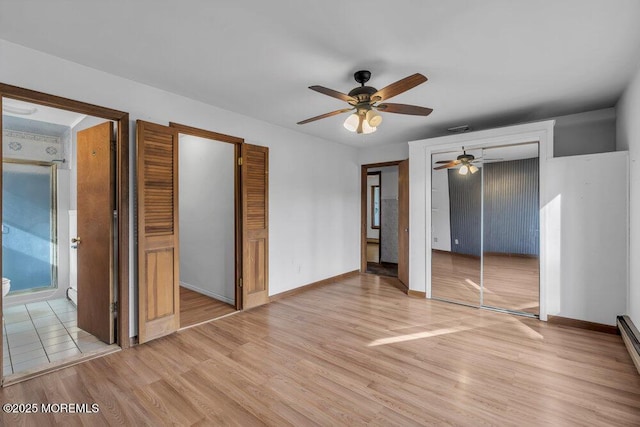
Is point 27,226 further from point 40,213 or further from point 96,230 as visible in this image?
point 96,230

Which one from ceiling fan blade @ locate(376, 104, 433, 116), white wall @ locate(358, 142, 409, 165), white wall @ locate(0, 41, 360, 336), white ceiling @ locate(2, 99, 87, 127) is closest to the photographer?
white wall @ locate(0, 41, 360, 336)

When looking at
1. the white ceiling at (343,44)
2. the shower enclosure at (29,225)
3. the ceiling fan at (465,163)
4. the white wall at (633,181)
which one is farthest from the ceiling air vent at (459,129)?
the shower enclosure at (29,225)

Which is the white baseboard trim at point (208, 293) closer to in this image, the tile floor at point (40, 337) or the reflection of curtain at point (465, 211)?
the tile floor at point (40, 337)

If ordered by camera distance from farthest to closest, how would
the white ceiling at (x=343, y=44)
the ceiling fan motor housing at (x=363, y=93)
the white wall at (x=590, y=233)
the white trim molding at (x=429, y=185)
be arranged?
1. the white trim molding at (x=429, y=185)
2. the white wall at (x=590, y=233)
3. the ceiling fan motor housing at (x=363, y=93)
4. the white ceiling at (x=343, y=44)

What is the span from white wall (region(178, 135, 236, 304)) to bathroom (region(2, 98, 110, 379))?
4.48ft

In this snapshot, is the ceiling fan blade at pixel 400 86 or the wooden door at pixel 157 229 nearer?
the ceiling fan blade at pixel 400 86

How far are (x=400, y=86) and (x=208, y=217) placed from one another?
3.47 meters

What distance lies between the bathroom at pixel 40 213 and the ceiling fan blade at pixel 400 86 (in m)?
3.55

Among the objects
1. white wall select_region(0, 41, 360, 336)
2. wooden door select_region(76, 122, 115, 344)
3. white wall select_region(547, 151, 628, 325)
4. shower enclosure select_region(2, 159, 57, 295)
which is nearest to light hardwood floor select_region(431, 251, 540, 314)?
white wall select_region(547, 151, 628, 325)

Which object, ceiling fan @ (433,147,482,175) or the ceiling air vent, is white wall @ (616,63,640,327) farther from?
the ceiling air vent

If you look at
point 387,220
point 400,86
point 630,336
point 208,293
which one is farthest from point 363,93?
point 387,220

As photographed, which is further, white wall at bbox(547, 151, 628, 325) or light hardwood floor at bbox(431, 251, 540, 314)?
light hardwood floor at bbox(431, 251, 540, 314)

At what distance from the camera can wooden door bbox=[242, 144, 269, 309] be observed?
379 centimetres

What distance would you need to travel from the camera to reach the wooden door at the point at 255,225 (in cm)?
379
